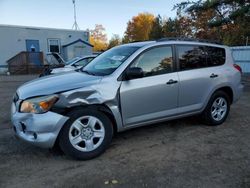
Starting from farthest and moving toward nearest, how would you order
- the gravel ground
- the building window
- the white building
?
the building window
the white building
the gravel ground

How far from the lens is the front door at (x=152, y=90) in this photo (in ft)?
13.1

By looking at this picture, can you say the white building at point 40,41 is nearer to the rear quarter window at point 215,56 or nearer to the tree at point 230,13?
the tree at point 230,13

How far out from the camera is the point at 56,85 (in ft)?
12.3

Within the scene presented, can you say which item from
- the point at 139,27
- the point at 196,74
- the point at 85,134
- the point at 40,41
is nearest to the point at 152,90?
the point at 196,74

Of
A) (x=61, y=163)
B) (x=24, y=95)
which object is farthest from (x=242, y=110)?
(x=24, y=95)

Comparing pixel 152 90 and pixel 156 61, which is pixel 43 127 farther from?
pixel 156 61

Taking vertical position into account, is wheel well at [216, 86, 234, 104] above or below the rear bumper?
above

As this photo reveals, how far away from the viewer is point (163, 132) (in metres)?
4.87

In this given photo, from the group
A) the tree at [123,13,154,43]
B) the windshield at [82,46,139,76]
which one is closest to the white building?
the windshield at [82,46,139,76]

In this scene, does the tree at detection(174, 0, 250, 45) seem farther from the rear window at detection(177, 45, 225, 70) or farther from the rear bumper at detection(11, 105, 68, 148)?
the rear bumper at detection(11, 105, 68, 148)

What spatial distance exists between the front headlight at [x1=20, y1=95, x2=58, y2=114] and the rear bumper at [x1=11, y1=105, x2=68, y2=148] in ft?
0.20

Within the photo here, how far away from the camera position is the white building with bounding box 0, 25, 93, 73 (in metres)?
21.8

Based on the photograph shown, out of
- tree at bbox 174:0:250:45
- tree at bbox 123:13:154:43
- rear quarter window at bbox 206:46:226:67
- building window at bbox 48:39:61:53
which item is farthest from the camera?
tree at bbox 123:13:154:43

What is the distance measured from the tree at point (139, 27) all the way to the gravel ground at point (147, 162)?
2050 inches
